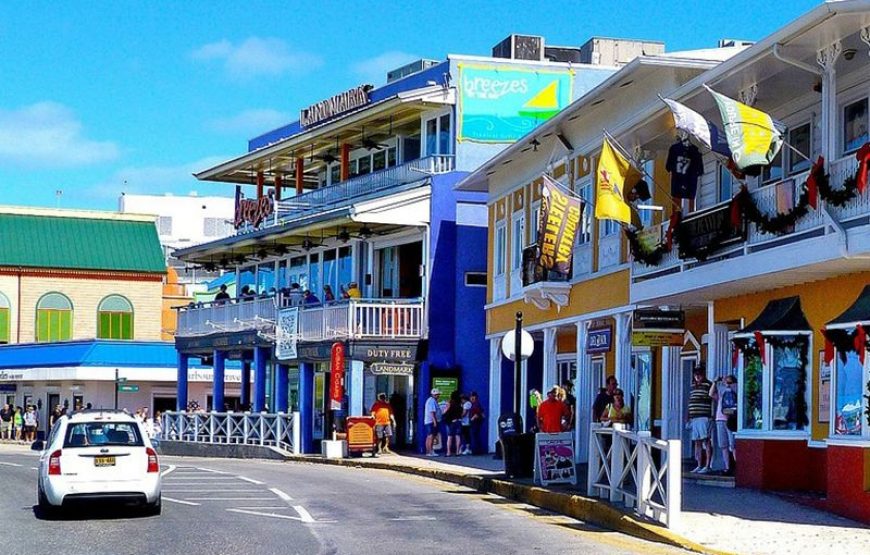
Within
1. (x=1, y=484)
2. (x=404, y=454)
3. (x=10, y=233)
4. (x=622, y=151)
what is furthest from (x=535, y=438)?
(x=10, y=233)

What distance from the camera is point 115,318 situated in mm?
75500

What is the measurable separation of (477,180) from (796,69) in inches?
743

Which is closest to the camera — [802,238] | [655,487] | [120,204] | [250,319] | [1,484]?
[655,487]

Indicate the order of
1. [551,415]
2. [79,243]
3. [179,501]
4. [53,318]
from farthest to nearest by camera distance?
[79,243]
[53,318]
[551,415]
[179,501]

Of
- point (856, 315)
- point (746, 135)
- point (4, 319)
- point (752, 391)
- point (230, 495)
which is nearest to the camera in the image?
point (856, 315)

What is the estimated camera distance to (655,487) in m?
18.5

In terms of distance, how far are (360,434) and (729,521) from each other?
21.0 meters

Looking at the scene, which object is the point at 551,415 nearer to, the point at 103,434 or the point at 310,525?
the point at 310,525

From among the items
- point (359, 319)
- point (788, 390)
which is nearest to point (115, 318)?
point (359, 319)

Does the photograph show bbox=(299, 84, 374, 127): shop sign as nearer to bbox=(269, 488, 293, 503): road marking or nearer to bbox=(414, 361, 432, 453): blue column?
bbox=(414, 361, 432, 453): blue column

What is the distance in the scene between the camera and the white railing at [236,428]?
4375cm

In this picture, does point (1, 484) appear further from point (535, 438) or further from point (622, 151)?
point (622, 151)

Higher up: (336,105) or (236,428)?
(336,105)

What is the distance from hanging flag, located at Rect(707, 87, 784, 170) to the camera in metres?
20.4
